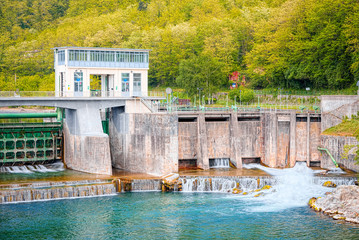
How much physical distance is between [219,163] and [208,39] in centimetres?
3957

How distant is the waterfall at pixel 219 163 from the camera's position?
56219 mm

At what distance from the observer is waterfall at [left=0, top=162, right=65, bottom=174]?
53.2 m

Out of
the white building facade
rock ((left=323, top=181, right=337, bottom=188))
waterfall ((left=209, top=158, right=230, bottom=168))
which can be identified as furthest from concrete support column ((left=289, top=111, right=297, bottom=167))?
the white building facade

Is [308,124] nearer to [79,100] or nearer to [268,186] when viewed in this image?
[268,186]

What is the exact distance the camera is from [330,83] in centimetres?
6775

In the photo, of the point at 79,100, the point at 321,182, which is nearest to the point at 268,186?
the point at 321,182

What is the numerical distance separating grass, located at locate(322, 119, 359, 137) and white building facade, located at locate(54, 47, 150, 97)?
1929cm

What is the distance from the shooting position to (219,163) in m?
56.5

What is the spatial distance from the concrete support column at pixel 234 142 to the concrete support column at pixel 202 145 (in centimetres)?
282

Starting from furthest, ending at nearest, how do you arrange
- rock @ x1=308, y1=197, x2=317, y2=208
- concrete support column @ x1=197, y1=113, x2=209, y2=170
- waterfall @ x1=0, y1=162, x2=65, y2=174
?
concrete support column @ x1=197, y1=113, x2=209, y2=170 → waterfall @ x1=0, y1=162, x2=65, y2=174 → rock @ x1=308, y1=197, x2=317, y2=208

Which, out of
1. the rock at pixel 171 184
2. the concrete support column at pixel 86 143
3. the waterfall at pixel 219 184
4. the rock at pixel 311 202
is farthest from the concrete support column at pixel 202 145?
the rock at pixel 311 202

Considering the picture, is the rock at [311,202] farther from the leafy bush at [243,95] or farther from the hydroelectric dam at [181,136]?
the leafy bush at [243,95]

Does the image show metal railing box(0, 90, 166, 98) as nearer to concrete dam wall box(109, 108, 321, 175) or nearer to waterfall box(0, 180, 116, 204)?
concrete dam wall box(109, 108, 321, 175)

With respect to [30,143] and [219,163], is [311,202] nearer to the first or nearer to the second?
[219,163]
